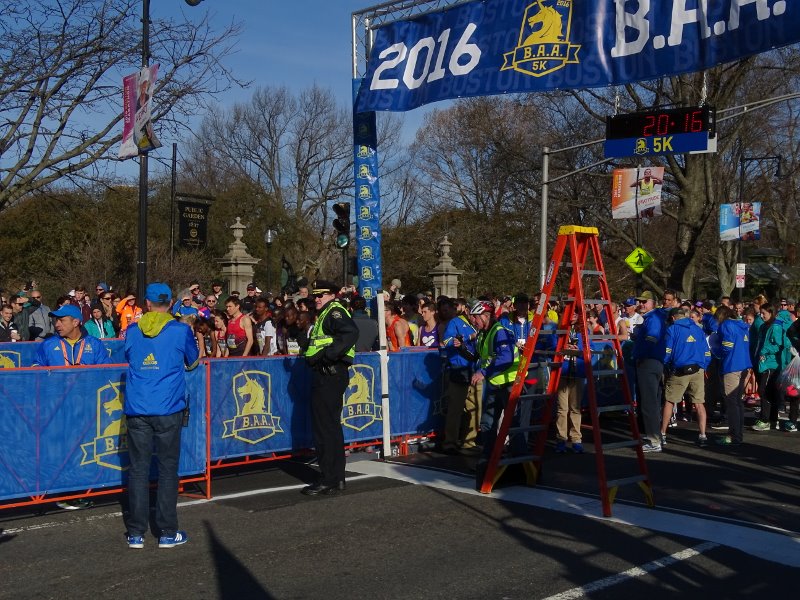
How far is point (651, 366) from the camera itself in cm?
1204

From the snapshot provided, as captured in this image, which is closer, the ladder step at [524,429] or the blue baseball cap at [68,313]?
the blue baseball cap at [68,313]

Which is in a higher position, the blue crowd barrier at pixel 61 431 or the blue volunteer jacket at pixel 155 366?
the blue volunteer jacket at pixel 155 366

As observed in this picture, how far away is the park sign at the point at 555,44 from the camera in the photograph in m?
10.8

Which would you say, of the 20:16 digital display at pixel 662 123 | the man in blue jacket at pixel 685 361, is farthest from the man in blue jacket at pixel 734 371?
the 20:16 digital display at pixel 662 123

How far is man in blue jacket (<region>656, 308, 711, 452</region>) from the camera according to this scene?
41.1 feet

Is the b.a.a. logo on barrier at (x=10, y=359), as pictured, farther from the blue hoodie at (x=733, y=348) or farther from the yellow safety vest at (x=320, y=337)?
the blue hoodie at (x=733, y=348)

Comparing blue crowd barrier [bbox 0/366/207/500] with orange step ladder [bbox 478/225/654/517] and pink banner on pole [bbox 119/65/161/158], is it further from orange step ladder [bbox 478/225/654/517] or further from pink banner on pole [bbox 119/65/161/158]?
pink banner on pole [bbox 119/65/161/158]

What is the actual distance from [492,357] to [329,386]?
1.76 meters

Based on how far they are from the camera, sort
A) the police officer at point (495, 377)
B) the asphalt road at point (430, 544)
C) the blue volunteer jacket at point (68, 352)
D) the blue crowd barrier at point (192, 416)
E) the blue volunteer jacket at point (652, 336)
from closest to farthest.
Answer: the asphalt road at point (430, 544) < the blue crowd barrier at point (192, 416) < the blue volunteer jacket at point (68, 352) < the police officer at point (495, 377) < the blue volunteer jacket at point (652, 336)

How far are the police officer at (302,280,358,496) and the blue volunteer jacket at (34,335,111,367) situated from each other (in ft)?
6.56

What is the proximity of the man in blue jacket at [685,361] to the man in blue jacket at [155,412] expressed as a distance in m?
7.29

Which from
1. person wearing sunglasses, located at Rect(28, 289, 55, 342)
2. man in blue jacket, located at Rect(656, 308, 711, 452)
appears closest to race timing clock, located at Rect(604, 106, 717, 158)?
man in blue jacket, located at Rect(656, 308, 711, 452)

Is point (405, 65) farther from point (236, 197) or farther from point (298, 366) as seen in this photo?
point (236, 197)

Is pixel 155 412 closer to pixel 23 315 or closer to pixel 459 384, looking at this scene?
pixel 459 384
